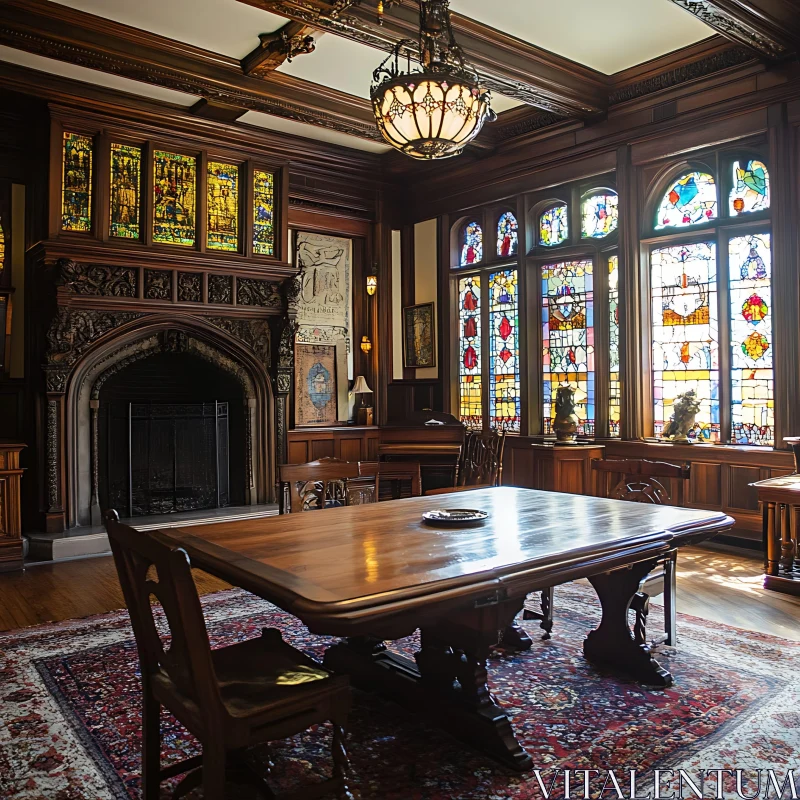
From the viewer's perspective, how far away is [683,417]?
6.23m

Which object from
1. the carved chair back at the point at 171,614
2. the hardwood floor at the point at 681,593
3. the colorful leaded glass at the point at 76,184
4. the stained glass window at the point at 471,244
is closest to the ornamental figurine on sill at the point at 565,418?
the hardwood floor at the point at 681,593

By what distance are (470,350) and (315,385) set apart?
1.83 m

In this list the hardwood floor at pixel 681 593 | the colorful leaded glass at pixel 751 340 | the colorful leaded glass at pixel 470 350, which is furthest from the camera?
the colorful leaded glass at pixel 470 350

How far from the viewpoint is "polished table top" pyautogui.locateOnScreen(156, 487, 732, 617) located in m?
2.06

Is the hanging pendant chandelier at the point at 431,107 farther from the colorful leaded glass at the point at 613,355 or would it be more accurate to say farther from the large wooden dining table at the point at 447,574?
the colorful leaded glass at the point at 613,355

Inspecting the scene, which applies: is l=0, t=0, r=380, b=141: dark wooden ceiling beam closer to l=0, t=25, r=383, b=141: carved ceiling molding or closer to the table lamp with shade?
l=0, t=25, r=383, b=141: carved ceiling molding

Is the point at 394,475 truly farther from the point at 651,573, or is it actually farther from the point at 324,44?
the point at 324,44

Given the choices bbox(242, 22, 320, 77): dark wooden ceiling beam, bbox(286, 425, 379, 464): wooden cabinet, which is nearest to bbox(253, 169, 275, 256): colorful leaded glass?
→ bbox(242, 22, 320, 77): dark wooden ceiling beam

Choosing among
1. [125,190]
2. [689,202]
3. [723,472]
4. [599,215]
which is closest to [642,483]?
[723,472]

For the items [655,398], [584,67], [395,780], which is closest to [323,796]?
[395,780]

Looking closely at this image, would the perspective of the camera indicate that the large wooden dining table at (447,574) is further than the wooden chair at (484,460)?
No

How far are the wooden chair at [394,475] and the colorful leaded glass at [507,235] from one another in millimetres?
2622

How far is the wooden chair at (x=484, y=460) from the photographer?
19.3 ft

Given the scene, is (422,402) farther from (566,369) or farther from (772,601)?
(772,601)
